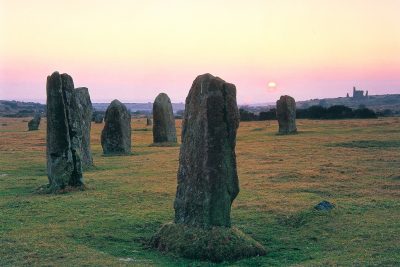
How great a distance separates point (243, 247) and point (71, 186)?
9799 mm

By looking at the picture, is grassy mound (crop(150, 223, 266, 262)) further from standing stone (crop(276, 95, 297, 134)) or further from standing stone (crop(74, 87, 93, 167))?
standing stone (crop(276, 95, 297, 134))

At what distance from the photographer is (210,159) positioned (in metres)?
11.9

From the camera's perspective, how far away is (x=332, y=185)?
65.7 feet

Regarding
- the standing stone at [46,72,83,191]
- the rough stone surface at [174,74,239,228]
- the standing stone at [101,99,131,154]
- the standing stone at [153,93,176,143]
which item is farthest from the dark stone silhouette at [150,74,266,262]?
the standing stone at [153,93,176,143]

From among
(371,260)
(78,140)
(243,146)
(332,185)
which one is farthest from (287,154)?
(371,260)

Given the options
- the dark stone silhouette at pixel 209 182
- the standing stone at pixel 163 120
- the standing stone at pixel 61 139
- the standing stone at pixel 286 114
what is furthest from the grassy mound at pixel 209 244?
the standing stone at pixel 286 114

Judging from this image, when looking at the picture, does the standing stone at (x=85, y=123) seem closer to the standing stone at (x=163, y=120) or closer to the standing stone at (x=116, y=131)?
the standing stone at (x=116, y=131)

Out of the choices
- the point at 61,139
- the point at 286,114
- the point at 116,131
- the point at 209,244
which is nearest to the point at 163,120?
the point at 116,131

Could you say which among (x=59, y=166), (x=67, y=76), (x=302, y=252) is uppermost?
(x=67, y=76)

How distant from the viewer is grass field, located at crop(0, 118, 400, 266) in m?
11.4

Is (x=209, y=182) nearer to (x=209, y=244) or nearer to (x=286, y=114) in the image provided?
(x=209, y=244)

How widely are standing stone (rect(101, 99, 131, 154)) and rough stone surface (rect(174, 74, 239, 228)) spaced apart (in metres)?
20.8

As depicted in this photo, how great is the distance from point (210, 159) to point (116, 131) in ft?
70.7

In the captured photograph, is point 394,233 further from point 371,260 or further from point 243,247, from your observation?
point 243,247
